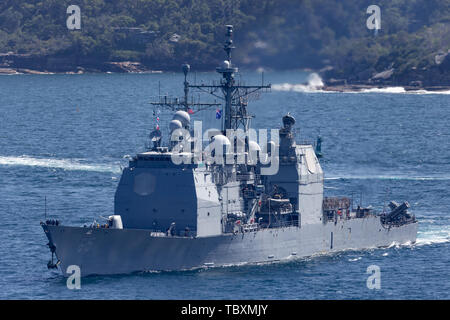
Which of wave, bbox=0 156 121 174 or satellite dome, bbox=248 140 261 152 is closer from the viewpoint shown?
satellite dome, bbox=248 140 261 152

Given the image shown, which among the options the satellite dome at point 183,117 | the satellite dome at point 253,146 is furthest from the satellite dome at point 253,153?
the satellite dome at point 183,117

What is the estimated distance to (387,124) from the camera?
121 metres

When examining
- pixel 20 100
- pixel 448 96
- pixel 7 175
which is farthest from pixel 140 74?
pixel 7 175

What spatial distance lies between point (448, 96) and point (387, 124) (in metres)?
37.6

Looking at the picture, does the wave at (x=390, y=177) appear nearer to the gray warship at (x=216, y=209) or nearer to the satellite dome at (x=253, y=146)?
the gray warship at (x=216, y=209)

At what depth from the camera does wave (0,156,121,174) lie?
8575cm

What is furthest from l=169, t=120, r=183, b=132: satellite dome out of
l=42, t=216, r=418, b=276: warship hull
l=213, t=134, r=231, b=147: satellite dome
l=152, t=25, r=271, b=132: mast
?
l=42, t=216, r=418, b=276: warship hull

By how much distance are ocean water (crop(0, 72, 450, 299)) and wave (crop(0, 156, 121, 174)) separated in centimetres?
11

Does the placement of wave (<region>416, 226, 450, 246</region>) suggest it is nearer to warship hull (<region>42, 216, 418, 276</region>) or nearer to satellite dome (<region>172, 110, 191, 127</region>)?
warship hull (<region>42, 216, 418, 276</region>)

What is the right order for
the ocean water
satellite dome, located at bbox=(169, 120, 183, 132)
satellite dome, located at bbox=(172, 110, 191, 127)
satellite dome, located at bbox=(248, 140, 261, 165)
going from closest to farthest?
the ocean water, satellite dome, located at bbox=(169, 120, 183, 132), satellite dome, located at bbox=(172, 110, 191, 127), satellite dome, located at bbox=(248, 140, 261, 165)

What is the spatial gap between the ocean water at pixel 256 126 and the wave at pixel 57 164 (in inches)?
4.2

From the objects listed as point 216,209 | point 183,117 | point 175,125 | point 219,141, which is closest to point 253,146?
point 219,141

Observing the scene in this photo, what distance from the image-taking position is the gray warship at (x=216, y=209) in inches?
2024
